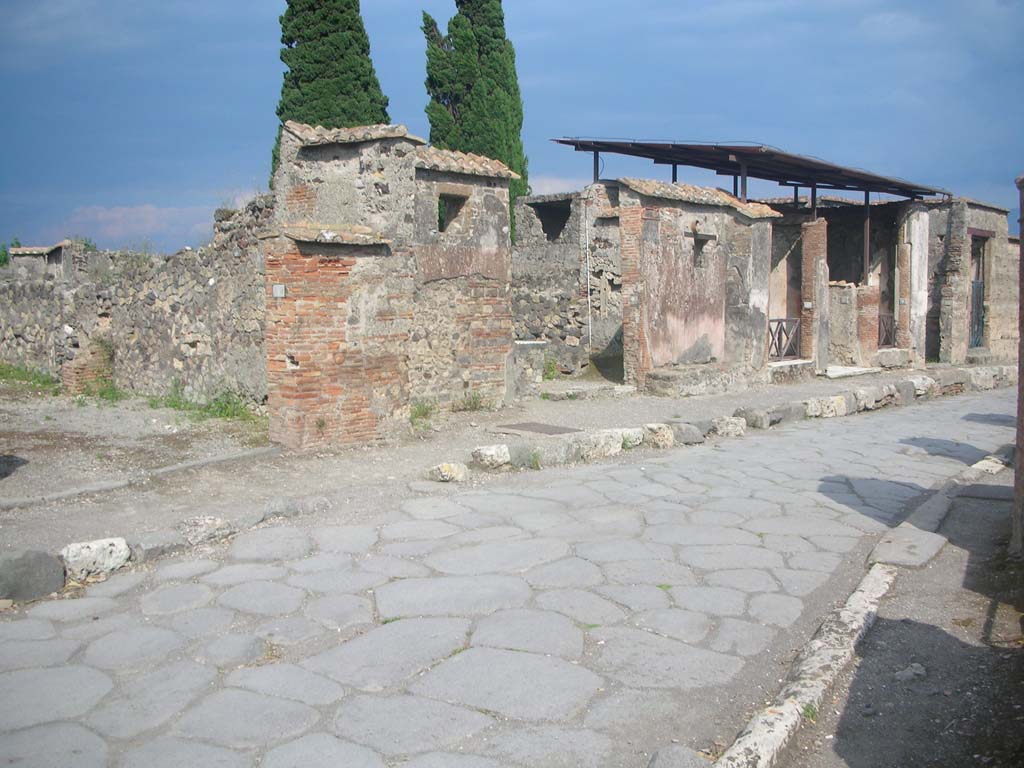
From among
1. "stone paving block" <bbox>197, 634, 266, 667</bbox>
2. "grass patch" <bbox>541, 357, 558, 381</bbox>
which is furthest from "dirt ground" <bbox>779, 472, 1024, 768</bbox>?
"grass patch" <bbox>541, 357, 558, 381</bbox>

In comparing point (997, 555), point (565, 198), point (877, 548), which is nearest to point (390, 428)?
point (877, 548)

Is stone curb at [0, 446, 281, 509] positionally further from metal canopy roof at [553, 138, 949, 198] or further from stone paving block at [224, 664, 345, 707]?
metal canopy roof at [553, 138, 949, 198]

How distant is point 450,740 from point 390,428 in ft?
17.3

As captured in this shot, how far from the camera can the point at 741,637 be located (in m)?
3.51

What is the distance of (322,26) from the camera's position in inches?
665

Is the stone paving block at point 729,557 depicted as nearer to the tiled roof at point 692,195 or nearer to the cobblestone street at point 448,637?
the cobblestone street at point 448,637

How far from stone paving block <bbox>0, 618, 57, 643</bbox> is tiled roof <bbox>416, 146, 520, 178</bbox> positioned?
6.99 meters

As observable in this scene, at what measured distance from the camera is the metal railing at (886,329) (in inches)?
776

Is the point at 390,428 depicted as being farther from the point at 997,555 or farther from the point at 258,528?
the point at 997,555

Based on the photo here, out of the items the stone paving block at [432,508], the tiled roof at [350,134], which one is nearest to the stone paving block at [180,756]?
the stone paving block at [432,508]

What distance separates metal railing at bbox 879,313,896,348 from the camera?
19.7m

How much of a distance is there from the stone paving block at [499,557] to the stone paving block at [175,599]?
1.07 metres

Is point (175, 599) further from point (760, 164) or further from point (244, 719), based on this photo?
point (760, 164)

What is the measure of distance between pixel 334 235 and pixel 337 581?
3.80 m
